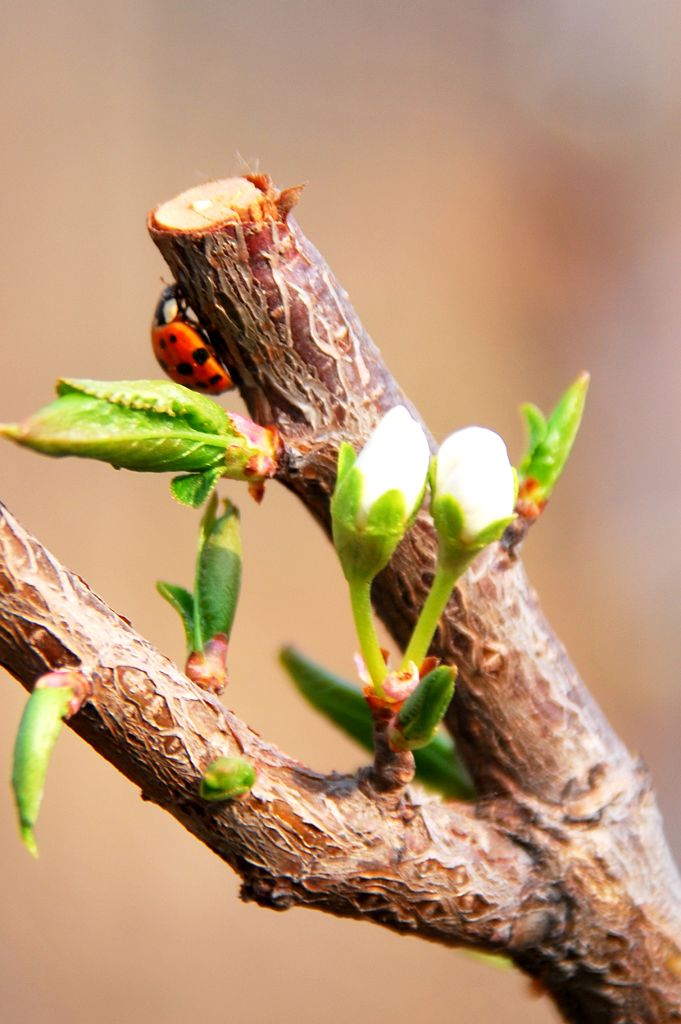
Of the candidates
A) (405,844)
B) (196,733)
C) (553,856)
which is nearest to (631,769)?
(553,856)

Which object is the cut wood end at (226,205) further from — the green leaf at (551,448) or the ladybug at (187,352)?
the green leaf at (551,448)

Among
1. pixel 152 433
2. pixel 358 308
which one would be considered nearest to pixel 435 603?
pixel 152 433

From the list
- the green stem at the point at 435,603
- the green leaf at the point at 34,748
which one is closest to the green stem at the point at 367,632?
the green stem at the point at 435,603

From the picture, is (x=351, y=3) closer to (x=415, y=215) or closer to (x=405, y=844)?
(x=415, y=215)

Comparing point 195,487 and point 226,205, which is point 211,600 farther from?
point 226,205

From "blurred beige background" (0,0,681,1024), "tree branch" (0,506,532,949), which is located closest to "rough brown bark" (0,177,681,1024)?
"tree branch" (0,506,532,949)
